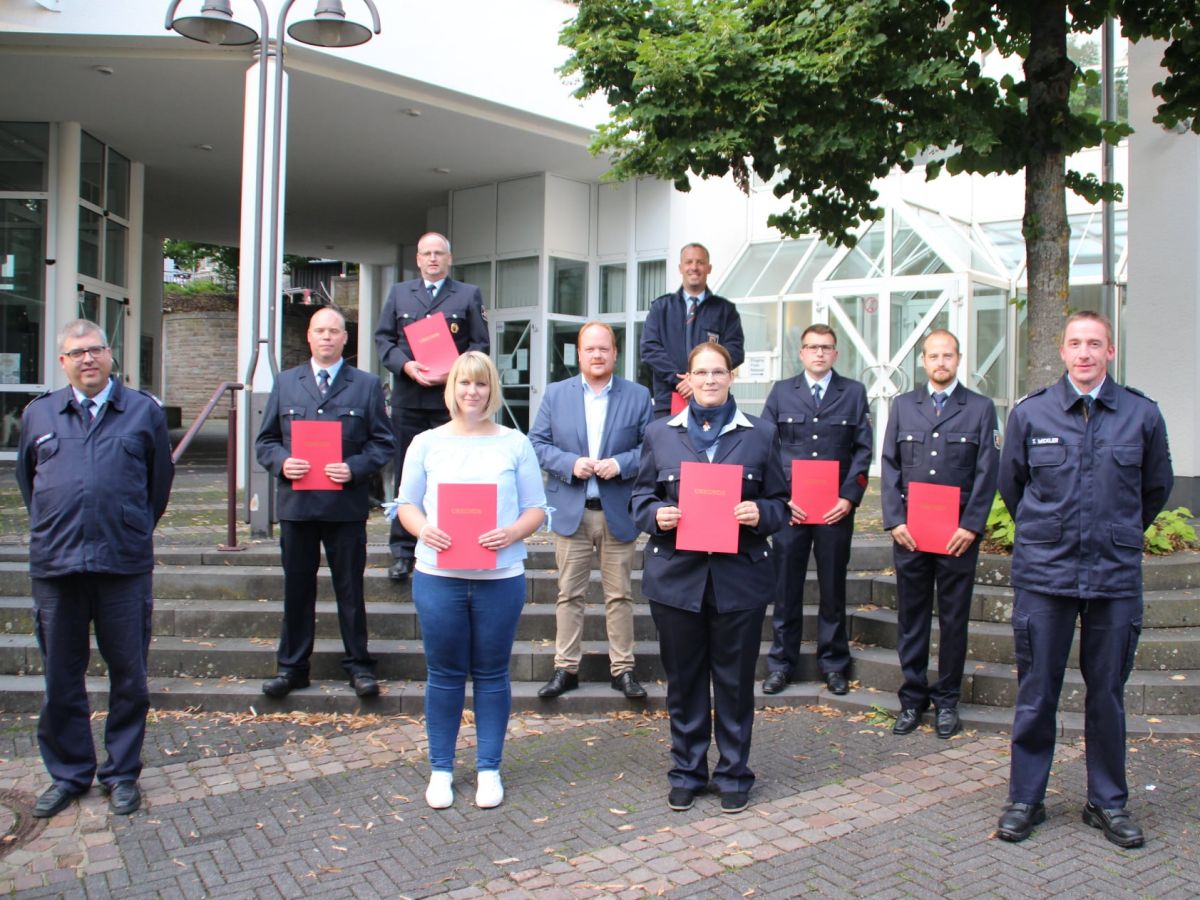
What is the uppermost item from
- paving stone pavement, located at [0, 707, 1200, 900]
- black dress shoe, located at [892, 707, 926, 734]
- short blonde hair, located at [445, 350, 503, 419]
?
short blonde hair, located at [445, 350, 503, 419]

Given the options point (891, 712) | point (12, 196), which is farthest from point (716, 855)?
point (12, 196)

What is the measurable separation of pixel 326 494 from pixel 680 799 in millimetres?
2623

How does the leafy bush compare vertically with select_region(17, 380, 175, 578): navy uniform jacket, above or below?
below

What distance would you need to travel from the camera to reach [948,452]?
573cm

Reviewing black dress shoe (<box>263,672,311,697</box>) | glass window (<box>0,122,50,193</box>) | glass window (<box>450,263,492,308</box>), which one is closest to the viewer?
black dress shoe (<box>263,672,311,697</box>)

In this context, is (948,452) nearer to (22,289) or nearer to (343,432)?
(343,432)

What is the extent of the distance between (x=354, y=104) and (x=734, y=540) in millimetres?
11639

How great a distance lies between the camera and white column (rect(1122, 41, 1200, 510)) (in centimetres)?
945

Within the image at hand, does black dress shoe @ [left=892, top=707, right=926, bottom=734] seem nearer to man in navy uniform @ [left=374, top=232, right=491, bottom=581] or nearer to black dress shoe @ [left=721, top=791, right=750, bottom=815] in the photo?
black dress shoe @ [left=721, top=791, right=750, bottom=815]

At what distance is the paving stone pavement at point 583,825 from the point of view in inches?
157

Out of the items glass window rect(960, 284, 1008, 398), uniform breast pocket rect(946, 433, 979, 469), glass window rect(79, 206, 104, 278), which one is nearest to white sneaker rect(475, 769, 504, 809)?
uniform breast pocket rect(946, 433, 979, 469)

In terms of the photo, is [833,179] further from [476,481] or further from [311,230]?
[311,230]

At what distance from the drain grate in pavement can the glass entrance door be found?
41.9 ft

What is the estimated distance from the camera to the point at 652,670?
257 inches
